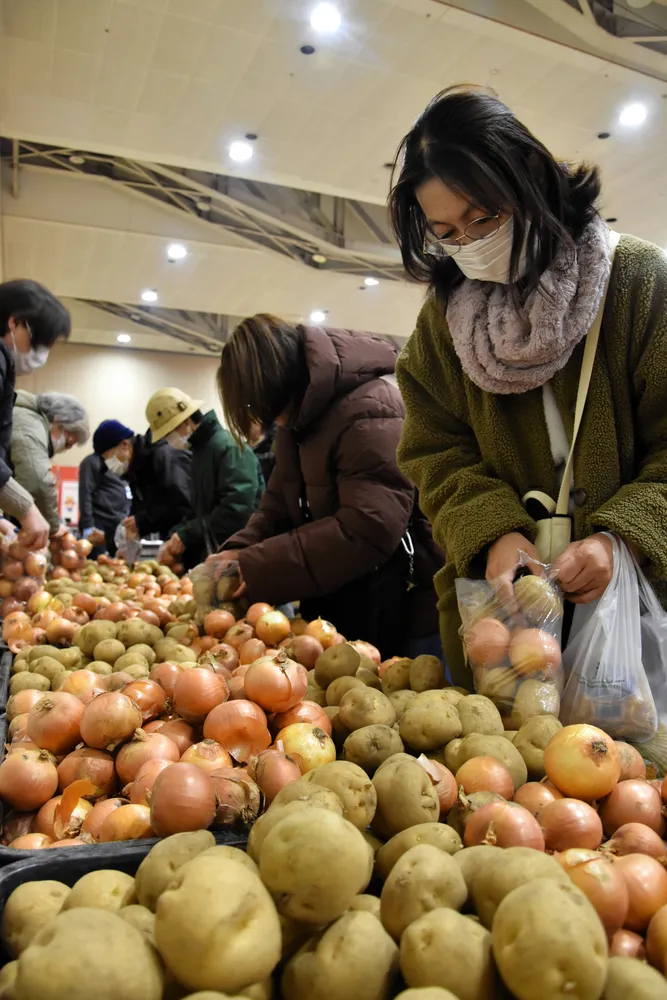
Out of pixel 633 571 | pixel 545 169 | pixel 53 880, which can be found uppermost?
pixel 545 169

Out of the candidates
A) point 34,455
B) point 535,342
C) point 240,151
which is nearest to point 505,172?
point 535,342

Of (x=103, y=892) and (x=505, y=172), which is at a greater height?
(x=505, y=172)

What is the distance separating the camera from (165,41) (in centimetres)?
425

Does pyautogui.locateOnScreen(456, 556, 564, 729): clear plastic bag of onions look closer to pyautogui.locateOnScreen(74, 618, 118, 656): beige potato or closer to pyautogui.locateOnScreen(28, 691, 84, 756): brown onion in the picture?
pyautogui.locateOnScreen(28, 691, 84, 756): brown onion

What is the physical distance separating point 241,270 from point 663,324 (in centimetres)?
767

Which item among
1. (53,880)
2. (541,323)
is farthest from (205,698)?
(541,323)

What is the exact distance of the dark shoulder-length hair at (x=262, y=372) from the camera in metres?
2.14

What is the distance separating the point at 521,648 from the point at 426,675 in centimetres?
20

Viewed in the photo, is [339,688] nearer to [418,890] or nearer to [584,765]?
[584,765]

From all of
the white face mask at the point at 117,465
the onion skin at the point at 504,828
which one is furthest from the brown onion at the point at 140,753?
the white face mask at the point at 117,465

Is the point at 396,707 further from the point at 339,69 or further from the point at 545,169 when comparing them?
the point at 339,69

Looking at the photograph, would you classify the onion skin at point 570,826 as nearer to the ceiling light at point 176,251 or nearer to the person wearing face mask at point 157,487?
the person wearing face mask at point 157,487

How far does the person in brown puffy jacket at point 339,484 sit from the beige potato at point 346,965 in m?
1.51

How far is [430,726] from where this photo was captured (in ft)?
3.49
